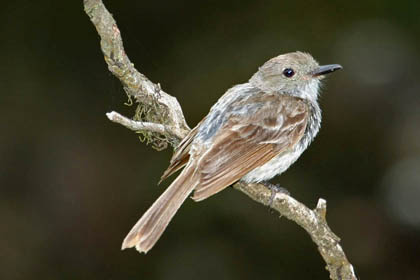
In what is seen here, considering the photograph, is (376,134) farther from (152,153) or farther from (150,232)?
(150,232)

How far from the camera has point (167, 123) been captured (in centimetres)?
573

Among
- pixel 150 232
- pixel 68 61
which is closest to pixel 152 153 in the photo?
pixel 68 61

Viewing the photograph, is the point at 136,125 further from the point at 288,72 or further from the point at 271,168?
the point at 288,72

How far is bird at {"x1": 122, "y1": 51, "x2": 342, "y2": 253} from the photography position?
17.0ft

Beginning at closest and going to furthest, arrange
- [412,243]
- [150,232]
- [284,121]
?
1. [150,232]
2. [284,121]
3. [412,243]

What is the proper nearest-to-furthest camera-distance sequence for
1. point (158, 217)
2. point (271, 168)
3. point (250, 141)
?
1. point (158, 217)
2. point (250, 141)
3. point (271, 168)

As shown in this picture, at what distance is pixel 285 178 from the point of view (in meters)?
7.99

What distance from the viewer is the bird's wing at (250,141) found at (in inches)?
210

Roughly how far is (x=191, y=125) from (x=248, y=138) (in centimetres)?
243

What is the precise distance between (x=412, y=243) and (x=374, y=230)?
393 millimetres

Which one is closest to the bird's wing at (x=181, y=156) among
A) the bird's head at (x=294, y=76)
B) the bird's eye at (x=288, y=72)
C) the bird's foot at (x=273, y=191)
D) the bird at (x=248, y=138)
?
the bird at (x=248, y=138)

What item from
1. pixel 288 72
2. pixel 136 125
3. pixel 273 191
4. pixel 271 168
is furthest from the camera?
pixel 288 72

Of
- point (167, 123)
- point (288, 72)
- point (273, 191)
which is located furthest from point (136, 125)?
point (288, 72)

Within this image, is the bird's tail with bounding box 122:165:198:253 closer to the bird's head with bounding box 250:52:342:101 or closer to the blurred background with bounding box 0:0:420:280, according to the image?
the bird's head with bounding box 250:52:342:101
